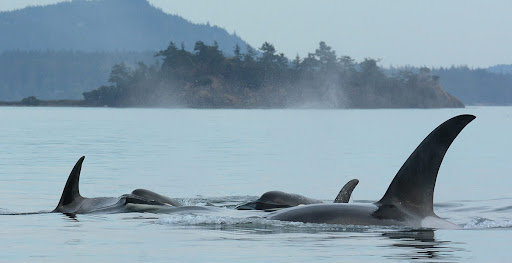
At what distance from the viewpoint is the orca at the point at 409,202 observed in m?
13.0

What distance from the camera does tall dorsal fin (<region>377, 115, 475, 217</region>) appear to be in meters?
13.0

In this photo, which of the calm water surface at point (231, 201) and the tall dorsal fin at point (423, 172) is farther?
the tall dorsal fin at point (423, 172)

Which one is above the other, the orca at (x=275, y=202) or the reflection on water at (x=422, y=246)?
the orca at (x=275, y=202)

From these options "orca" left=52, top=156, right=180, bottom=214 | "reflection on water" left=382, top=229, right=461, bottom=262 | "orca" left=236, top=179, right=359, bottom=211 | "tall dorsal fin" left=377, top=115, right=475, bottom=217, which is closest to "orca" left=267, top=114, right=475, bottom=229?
"tall dorsal fin" left=377, top=115, right=475, bottom=217

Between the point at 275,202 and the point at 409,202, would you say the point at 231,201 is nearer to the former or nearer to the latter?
the point at 275,202

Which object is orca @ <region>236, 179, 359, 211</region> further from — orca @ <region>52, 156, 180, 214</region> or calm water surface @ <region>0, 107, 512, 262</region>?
orca @ <region>52, 156, 180, 214</region>

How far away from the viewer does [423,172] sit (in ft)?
43.3

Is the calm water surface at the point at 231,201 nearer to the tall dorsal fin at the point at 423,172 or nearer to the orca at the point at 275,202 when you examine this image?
the tall dorsal fin at the point at 423,172

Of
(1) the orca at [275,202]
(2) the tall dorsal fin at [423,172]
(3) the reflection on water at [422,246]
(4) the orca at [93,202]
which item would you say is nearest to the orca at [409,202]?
(2) the tall dorsal fin at [423,172]

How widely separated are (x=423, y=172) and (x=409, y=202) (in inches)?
21.7

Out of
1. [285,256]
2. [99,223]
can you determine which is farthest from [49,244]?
[285,256]

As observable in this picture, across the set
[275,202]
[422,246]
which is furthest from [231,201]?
[422,246]

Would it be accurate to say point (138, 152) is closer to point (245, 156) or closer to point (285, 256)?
point (245, 156)

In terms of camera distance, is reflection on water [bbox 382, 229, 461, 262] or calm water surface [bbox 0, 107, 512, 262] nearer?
reflection on water [bbox 382, 229, 461, 262]
